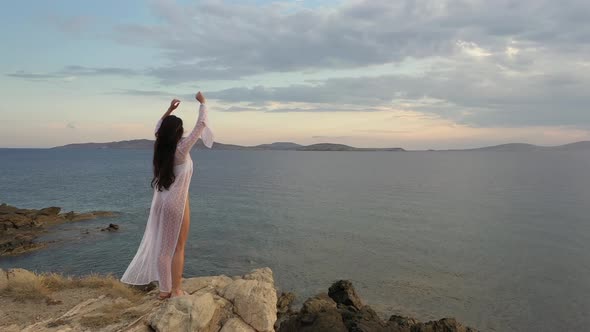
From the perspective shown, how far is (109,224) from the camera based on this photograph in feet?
120

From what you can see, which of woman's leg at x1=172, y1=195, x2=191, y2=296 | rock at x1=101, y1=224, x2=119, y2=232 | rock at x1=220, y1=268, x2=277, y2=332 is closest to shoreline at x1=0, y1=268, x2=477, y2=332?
rock at x1=220, y1=268, x2=277, y2=332

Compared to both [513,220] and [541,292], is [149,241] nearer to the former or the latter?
[541,292]

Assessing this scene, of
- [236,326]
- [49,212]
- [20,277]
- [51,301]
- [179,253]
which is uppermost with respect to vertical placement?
[179,253]

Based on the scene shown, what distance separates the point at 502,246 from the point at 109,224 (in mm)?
34449

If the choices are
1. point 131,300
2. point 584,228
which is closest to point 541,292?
point 584,228

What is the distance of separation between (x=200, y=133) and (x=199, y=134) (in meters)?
0.04

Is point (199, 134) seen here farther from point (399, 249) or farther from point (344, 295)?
point (399, 249)

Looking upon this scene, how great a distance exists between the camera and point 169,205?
673 cm

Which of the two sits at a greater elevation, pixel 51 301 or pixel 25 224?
pixel 51 301

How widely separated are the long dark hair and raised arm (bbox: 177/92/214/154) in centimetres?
13

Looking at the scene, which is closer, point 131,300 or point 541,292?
point 131,300

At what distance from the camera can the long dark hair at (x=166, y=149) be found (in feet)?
20.6

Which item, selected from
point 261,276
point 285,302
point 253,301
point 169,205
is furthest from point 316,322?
point 285,302

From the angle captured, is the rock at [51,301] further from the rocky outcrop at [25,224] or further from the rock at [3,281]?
the rocky outcrop at [25,224]
